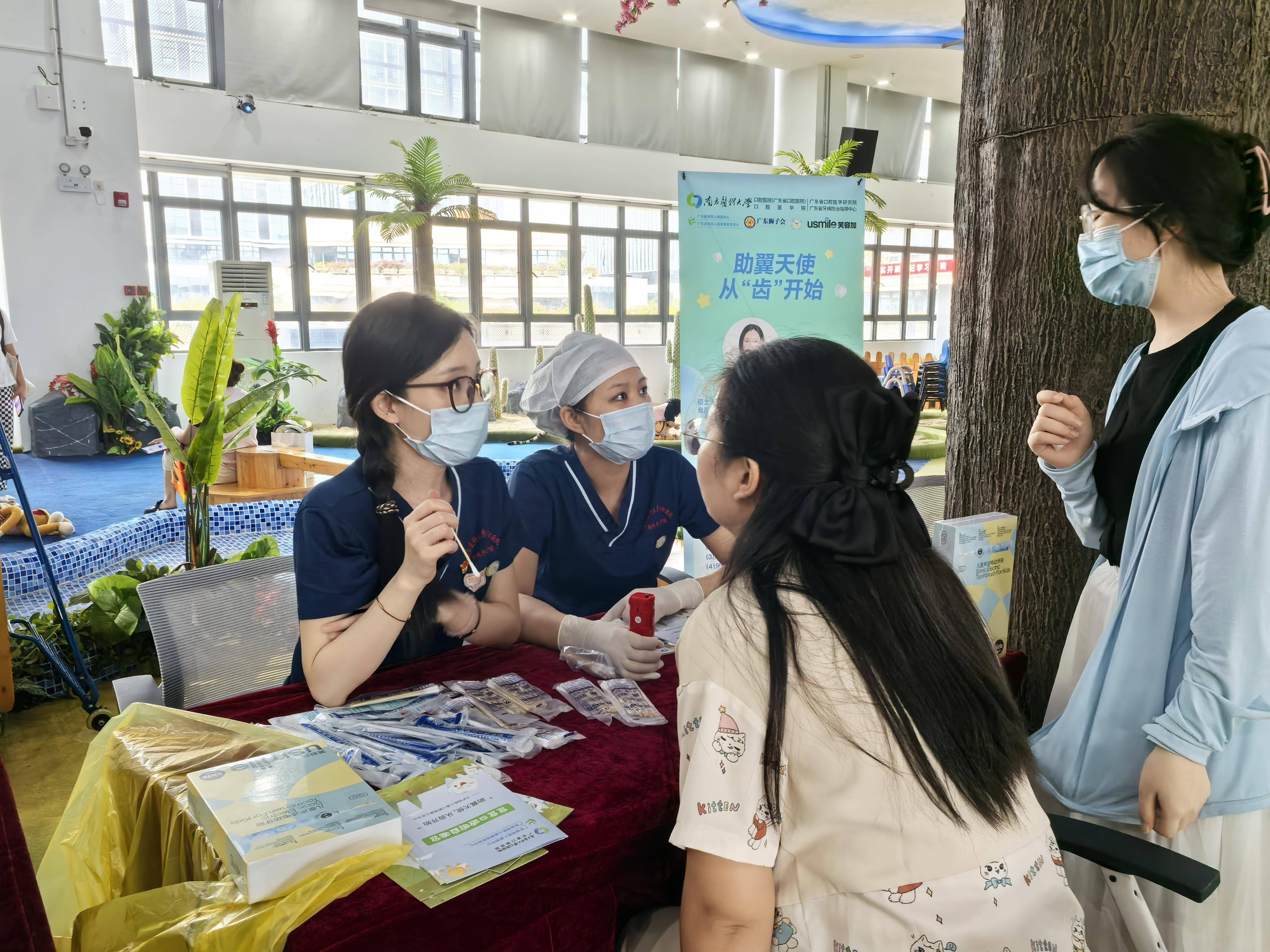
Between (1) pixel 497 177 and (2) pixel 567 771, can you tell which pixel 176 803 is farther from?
(1) pixel 497 177

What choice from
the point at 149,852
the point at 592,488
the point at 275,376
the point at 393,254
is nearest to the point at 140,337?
the point at 275,376

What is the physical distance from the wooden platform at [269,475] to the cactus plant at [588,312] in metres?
5.62

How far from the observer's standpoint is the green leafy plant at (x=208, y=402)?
2986mm

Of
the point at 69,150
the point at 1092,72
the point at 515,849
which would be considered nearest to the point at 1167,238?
the point at 1092,72

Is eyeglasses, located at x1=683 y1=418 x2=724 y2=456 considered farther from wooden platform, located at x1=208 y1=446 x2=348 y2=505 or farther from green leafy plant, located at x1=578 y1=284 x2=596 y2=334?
green leafy plant, located at x1=578 y1=284 x2=596 y2=334

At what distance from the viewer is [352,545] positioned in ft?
5.41

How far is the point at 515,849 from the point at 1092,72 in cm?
189

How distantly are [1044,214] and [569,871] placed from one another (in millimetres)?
1693

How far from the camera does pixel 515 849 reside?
Result: 1.06 m

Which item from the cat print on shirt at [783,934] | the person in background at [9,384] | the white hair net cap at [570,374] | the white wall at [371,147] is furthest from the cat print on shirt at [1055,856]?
the white wall at [371,147]

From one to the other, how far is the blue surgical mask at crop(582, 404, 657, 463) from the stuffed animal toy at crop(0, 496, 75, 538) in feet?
16.2

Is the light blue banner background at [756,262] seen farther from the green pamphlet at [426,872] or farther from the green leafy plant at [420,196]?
the green leafy plant at [420,196]

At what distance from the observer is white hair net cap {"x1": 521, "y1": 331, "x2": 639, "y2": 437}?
90.1 inches

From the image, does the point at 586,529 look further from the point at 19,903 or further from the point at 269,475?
the point at 269,475
